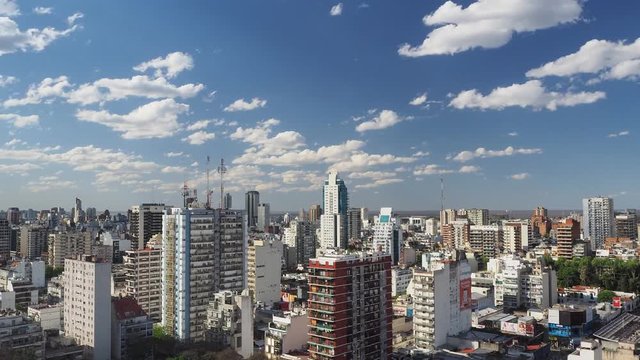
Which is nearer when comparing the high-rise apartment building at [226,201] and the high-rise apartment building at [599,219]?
the high-rise apartment building at [226,201]

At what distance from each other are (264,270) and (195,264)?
936cm

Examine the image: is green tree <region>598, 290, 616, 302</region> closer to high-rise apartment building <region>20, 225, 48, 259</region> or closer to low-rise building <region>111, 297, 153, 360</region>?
low-rise building <region>111, 297, 153, 360</region>

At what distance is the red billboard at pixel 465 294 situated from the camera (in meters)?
32.1

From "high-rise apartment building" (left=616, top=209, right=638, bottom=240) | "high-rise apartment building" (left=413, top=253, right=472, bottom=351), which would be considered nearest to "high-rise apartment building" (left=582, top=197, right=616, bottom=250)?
"high-rise apartment building" (left=616, top=209, right=638, bottom=240)

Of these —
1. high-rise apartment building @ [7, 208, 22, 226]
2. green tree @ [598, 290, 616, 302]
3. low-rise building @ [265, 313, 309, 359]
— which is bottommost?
green tree @ [598, 290, 616, 302]

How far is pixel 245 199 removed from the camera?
11731cm

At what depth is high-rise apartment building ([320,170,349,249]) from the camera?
7838cm

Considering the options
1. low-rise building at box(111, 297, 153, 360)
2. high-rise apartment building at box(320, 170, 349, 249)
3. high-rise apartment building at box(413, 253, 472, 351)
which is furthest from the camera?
high-rise apartment building at box(320, 170, 349, 249)

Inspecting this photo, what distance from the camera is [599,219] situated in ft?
260

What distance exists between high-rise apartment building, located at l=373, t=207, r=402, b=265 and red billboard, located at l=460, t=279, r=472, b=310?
28.4m

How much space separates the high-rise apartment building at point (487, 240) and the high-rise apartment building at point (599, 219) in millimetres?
16981

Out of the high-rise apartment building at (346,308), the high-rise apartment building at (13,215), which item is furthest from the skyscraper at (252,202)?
the high-rise apartment building at (346,308)

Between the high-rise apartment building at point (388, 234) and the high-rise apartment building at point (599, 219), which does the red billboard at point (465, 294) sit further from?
the high-rise apartment building at point (599, 219)

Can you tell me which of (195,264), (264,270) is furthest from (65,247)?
(195,264)
